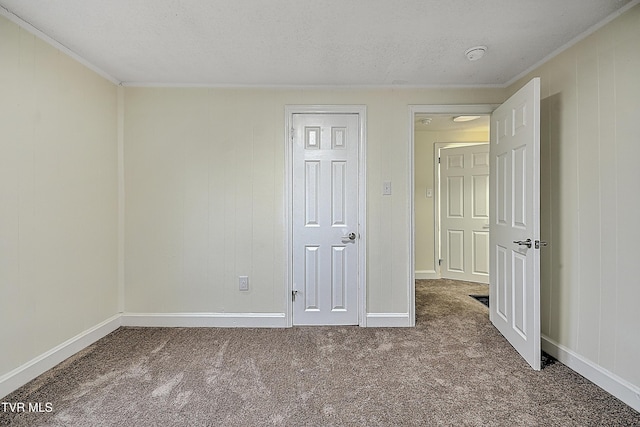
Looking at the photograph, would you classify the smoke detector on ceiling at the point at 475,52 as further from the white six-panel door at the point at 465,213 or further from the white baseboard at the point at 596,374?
the white six-panel door at the point at 465,213

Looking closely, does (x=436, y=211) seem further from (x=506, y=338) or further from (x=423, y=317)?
(x=506, y=338)

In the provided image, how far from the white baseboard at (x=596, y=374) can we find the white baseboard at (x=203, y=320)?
2.12m

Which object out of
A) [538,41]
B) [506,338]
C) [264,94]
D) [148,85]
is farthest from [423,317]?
[148,85]

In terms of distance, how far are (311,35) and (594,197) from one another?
2.07m

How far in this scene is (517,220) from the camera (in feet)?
7.20

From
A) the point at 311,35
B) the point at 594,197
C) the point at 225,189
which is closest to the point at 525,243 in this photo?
the point at 594,197

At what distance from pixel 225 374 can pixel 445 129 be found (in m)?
4.23

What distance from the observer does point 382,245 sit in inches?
109

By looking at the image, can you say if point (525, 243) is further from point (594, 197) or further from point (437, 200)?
point (437, 200)

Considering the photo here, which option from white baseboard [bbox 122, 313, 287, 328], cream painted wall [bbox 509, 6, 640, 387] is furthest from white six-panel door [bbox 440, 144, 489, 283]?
white baseboard [bbox 122, 313, 287, 328]

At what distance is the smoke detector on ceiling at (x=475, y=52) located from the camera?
207cm

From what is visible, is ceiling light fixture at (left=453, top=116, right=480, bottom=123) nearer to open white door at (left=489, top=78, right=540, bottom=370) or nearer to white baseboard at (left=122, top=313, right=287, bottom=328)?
open white door at (left=489, top=78, right=540, bottom=370)

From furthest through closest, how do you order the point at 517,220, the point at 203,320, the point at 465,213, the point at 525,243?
the point at 465,213 < the point at 203,320 < the point at 517,220 < the point at 525,243

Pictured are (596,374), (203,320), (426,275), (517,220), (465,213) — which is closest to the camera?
(596,374)
